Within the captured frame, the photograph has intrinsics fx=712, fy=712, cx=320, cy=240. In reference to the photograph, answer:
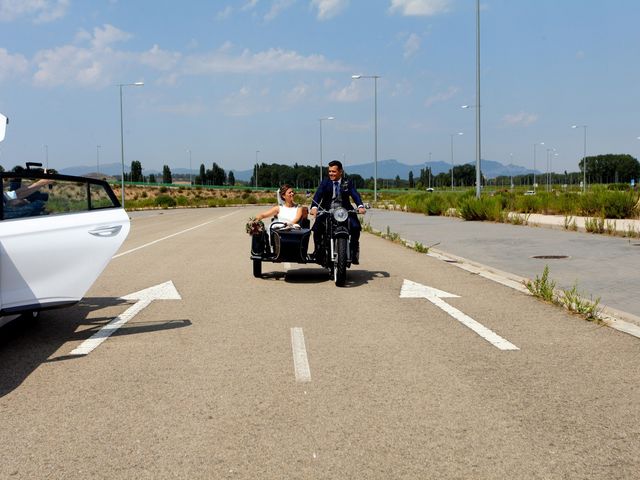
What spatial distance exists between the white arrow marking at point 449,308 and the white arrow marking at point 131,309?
3190 millimetres

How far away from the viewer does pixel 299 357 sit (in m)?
6.03

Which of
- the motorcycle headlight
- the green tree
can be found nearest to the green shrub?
the motorcycle headlight

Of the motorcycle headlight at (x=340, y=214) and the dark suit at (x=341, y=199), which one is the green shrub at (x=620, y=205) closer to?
the dark suit at (x=341, y=199)

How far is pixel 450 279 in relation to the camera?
11.2m

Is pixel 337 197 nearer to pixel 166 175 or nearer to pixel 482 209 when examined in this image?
pixel 482 209

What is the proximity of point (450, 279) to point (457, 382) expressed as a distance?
6.10 m

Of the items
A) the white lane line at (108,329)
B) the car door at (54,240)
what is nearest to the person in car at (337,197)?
the white lane line at (108,329)

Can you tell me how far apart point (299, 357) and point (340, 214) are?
4.67 m

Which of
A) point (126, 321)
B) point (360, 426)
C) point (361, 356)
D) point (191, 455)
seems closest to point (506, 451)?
point (360, 426)

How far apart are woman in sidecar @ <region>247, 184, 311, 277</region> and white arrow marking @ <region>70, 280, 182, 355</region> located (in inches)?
57.8

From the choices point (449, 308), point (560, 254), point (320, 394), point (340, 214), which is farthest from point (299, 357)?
point (560, 254)

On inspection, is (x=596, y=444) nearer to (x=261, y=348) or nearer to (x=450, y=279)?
(x=261, y=348)

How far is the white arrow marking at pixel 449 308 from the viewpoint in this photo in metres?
6.66

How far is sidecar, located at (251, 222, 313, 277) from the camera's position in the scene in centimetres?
1095
